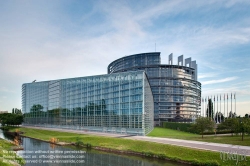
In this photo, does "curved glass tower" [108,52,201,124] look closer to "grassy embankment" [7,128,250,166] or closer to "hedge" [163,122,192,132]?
"hedge" [163,122,192,132]

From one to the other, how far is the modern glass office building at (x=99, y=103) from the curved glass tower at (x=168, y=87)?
180 feet

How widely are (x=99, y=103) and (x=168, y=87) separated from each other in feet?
245

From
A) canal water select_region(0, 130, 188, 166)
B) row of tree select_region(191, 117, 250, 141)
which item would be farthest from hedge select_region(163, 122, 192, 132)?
canal water select_region(0, 130, 188, 166)

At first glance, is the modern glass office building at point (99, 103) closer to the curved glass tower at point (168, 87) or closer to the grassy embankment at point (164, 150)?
the grassy embankment at point (164, 150)

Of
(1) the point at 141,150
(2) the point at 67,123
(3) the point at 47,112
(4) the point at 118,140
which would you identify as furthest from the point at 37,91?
(1) the point at 141,150

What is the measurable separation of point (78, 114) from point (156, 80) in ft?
228

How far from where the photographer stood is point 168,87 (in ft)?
456

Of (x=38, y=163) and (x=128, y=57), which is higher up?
(x=128, y=57)

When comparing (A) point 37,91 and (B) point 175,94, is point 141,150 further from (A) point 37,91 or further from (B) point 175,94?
(B) point 175,94

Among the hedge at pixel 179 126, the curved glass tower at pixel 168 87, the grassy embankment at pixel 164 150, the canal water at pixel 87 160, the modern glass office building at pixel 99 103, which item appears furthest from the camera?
the curved glass tower at pixel 168 87

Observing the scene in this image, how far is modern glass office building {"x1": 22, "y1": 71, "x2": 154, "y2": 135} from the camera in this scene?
61.8m

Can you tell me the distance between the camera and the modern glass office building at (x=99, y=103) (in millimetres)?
61844

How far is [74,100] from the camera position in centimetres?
8438

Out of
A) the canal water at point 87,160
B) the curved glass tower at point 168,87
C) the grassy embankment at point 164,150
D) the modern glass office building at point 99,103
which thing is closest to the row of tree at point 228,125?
the modern glass office building at point 99,103
